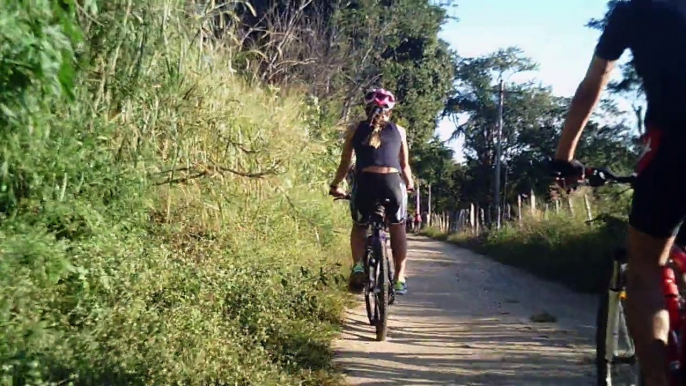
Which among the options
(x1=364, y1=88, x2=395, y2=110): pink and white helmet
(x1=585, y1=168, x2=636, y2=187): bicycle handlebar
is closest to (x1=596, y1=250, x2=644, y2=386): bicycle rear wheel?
(x1=585, y1=168, x2=636, y2=187): bicycle handlebar

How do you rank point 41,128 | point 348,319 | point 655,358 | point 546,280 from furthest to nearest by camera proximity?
point 546,280 < point 348,319 < point 41,128 < point 655,358

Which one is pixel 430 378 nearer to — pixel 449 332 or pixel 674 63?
pixel 449 332

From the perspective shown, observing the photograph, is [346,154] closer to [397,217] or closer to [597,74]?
[397,217]

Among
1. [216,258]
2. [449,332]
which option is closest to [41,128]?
[216,258]

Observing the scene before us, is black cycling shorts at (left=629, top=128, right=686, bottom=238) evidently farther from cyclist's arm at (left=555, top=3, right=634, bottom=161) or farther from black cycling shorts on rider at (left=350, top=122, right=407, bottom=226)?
black cycling shorts on rider at (left=350, top=122, right=407, bottom=226)

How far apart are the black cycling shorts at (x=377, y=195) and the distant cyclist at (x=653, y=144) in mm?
2860

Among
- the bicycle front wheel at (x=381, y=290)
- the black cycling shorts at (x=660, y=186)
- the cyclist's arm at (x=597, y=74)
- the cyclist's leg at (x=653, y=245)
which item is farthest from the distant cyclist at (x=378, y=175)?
the black cycling shorts at (x=660, y=186)

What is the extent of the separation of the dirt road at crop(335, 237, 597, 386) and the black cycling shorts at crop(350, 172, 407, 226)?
88 cm

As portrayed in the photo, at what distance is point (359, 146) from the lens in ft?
18.4

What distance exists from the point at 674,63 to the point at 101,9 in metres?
3.74

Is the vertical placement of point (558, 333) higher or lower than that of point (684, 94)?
lower

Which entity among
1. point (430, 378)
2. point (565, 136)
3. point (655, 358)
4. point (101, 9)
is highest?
point (101, 9)

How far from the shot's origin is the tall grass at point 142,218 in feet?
11.1

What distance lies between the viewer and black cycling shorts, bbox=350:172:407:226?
5.50 metres
